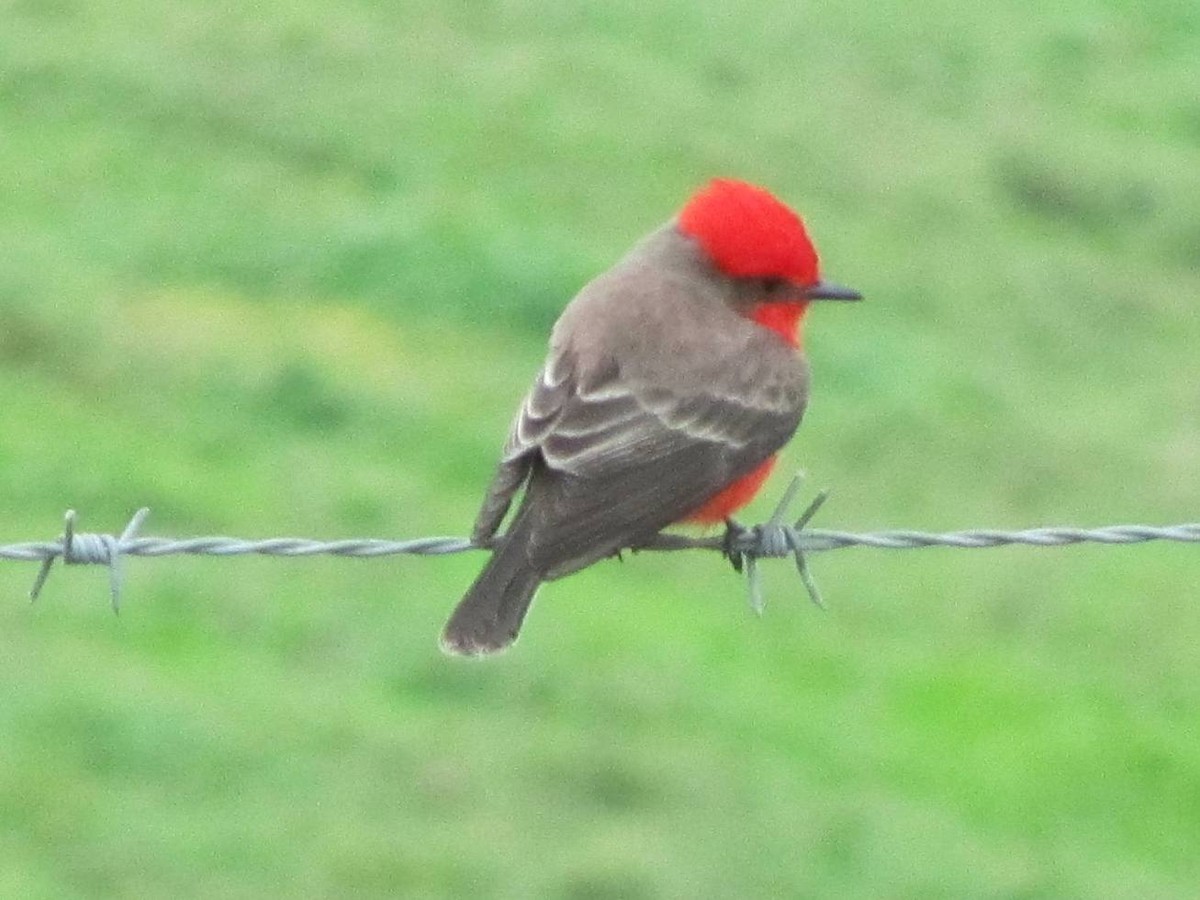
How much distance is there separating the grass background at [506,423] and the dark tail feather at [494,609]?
9.45ft

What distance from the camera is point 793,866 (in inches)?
367

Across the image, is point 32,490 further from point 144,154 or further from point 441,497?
point 144,154

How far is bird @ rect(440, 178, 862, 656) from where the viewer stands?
604 cm

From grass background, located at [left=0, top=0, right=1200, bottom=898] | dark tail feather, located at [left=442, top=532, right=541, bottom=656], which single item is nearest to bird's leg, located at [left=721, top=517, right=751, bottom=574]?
dark tail feather, located at [left=442, top=532, right=541, bottom=656]

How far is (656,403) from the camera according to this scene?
641cm

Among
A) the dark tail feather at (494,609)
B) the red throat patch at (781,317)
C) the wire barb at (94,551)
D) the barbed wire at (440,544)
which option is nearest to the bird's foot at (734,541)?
the barbed wire at (440,544)

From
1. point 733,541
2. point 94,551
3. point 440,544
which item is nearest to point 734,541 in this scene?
point 733,541

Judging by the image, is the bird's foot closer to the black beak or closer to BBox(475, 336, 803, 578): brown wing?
BBox(475, 336, 803, 578): brown wing

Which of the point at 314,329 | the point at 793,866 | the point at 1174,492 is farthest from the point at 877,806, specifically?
the point at 314,329

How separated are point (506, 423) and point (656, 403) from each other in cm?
635

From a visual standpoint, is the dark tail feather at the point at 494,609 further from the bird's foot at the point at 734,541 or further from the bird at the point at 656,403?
the bird's foot at the point at 734,541

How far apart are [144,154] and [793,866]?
7.03 m

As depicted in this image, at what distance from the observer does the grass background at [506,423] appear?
9.38 meters

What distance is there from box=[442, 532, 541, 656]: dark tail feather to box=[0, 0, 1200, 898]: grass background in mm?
2879
